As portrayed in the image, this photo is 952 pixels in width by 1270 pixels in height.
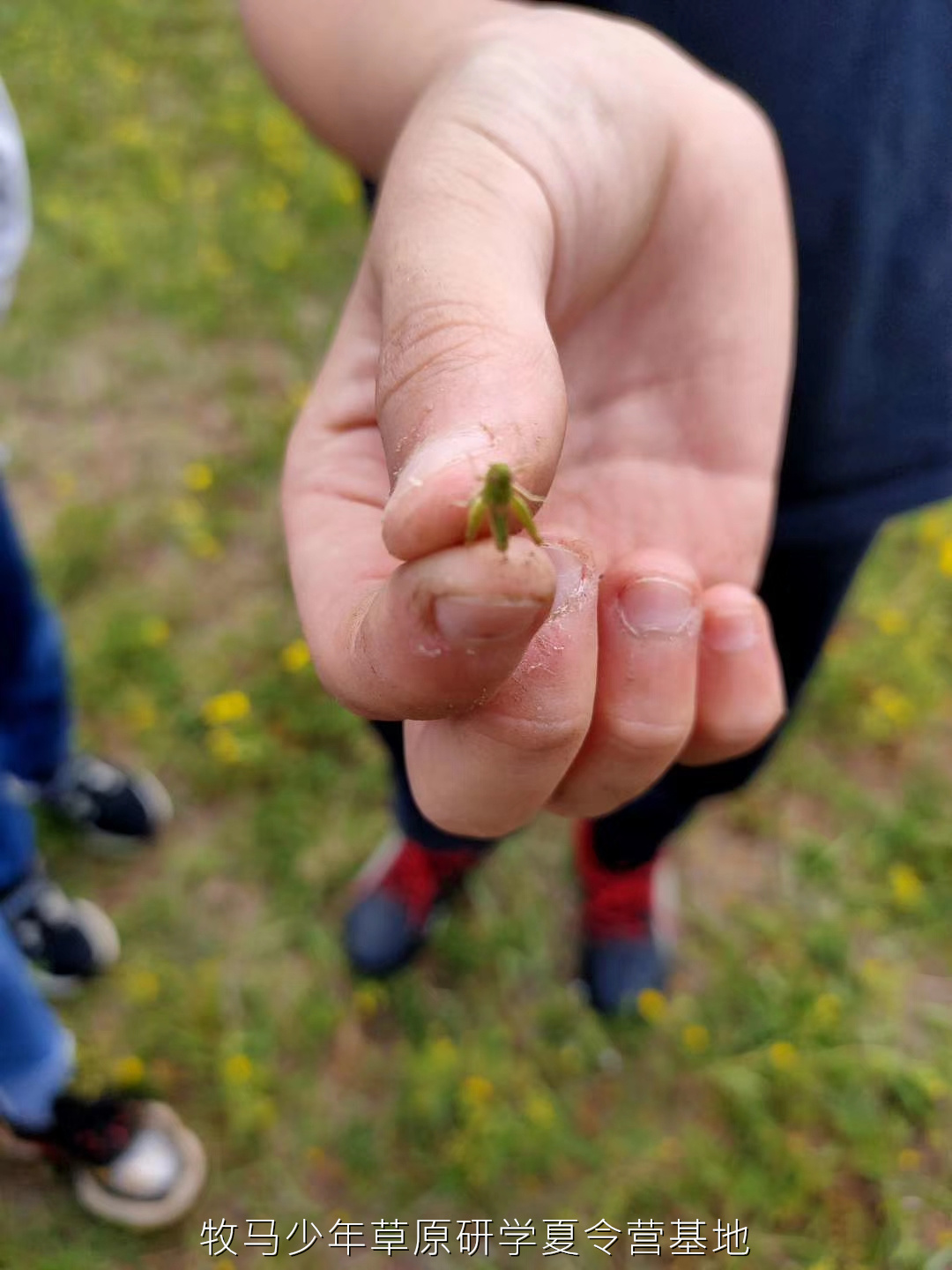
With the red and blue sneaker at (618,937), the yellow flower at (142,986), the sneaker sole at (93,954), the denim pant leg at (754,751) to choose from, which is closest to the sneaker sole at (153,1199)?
the yellow flower at (142,986)

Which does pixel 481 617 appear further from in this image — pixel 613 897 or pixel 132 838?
pixel 132 838

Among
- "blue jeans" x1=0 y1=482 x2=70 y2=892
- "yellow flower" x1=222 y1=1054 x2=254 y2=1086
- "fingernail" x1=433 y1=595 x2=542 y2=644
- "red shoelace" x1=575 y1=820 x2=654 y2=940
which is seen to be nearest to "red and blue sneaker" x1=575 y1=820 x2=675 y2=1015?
"red shoelace" x1=575 y1=820 x2=654 y2=940

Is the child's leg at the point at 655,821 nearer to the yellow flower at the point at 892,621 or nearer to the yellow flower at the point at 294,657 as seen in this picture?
the yellow flower at the point at 294,657

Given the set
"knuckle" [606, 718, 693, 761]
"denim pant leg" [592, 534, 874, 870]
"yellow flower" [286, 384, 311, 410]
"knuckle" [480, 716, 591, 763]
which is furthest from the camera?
"yellow flower" [286, 384, 311, 410]

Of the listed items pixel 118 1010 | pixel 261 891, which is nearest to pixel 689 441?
pixel 261 891

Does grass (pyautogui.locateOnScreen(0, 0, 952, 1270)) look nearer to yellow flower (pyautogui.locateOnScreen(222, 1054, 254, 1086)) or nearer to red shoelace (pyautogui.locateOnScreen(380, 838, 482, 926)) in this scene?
yellow flower (pyautogui.locateOnScreen(222, 1054, 254, 1086))

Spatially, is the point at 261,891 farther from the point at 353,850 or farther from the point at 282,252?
the point at 282,252

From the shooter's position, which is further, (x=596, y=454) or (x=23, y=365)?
(x=23, y=365)
